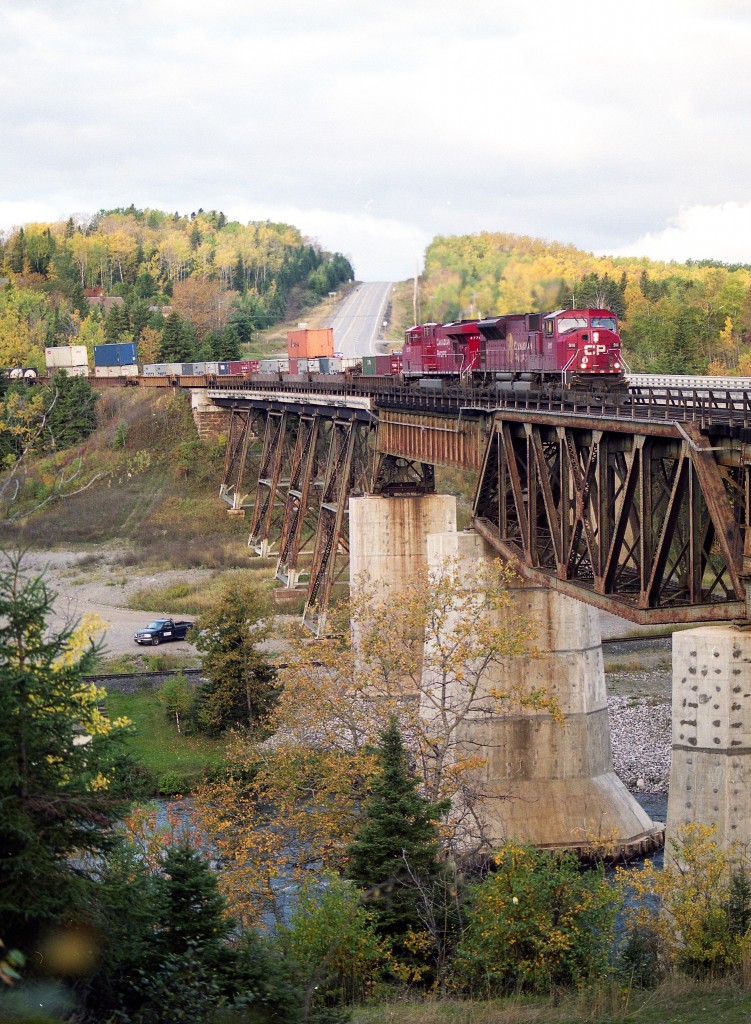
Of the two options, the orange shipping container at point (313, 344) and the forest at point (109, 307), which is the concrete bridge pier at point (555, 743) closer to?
the orange shipping container at point (313, 344)

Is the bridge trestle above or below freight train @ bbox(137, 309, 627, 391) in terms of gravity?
below

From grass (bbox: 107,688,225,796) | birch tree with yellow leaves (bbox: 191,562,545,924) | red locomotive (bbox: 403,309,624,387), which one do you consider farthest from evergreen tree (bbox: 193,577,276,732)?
red locomotive (bbox: 403,309,624,387)

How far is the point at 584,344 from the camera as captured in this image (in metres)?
44.5

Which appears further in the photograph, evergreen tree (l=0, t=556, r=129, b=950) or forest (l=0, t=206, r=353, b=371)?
forest (l=0, t=206, r=353, b=371)

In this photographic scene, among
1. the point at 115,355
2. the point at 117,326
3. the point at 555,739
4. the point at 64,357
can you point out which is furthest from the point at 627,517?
the point at 117,326

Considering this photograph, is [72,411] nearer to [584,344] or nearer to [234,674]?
[234,674]

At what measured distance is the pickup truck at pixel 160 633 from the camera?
2502 inches

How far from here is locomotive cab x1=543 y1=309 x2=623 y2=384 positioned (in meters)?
44.4

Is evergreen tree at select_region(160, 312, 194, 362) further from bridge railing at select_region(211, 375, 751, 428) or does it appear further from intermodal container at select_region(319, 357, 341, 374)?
bridge railing at select_region(211, 375, 751, 428)

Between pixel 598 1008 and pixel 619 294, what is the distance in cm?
10481

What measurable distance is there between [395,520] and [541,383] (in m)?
10.4

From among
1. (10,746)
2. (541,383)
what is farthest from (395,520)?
(10,746)

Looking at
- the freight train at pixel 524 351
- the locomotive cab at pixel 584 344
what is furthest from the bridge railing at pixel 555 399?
the locomotive cab at pixel 584 344

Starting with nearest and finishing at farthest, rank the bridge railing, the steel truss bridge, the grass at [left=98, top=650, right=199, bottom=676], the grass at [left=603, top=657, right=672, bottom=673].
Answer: the steel truss bridge < the bridge railing < the grass at [left=98, top=650, right=199, bottom=676] < the grass at [left=603, top=657, right=672, bottom=673]
